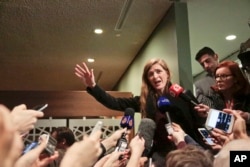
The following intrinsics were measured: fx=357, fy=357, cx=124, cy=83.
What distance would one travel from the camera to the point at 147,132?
179 cm

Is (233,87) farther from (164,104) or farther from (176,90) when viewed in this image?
(164,104)

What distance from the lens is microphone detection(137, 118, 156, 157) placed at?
1764mm

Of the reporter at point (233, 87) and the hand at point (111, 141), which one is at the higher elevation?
the reporter at point (233, 87)

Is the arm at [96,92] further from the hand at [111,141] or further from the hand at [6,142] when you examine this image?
the hand at [6,142]

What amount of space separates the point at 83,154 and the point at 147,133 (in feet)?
2.74

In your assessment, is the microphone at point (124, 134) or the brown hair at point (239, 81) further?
the brown hair at point (239, 81)

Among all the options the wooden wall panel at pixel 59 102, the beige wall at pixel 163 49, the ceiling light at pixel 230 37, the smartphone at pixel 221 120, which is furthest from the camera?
the ceiling light at pixel 230 37

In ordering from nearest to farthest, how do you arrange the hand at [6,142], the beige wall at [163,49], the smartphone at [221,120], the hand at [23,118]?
the hand at [6,142] → the hand at [23,118] → the smartphone at [221,120] → the beige wall at [163,49]

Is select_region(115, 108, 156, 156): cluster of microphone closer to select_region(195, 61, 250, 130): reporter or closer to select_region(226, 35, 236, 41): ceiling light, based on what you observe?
select_region(195, 61, 250, 130): reporter

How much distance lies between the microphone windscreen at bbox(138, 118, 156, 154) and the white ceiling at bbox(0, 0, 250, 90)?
190cm

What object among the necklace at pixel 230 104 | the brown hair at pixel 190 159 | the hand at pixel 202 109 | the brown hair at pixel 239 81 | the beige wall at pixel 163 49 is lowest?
the brown hair at pixel 190 159

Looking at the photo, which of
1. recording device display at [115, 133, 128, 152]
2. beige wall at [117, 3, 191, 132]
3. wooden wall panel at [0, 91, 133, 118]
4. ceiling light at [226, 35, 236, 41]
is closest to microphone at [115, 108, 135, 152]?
recording device display at [115, 133, 128, 152]

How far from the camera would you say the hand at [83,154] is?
0.95 meters

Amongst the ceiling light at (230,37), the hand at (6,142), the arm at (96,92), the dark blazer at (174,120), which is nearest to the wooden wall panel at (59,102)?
the ceiling light at (230,37)
